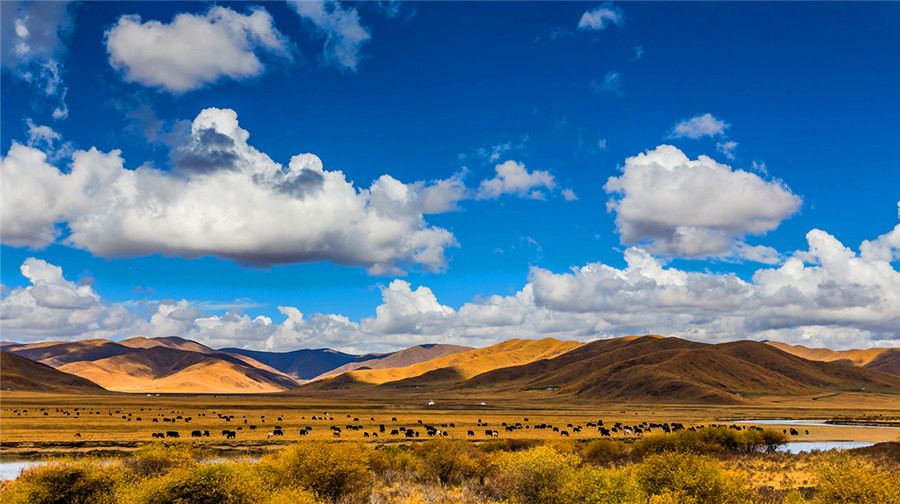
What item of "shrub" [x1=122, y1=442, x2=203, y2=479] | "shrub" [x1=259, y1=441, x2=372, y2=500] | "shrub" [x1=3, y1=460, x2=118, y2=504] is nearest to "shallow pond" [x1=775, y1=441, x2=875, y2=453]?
"shrub" [x1=259, y1=441, x2=372, y2=500]

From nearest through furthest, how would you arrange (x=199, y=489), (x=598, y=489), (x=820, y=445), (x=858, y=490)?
(x=199, y=489) < (x=858, y=490) < (x=598, y=489) < (x=820, y=445)

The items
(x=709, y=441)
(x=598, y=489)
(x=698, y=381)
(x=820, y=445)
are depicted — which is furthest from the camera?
(x=698, y=381)

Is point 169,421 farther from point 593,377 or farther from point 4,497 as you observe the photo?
point 593,377

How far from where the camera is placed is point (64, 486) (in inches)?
860

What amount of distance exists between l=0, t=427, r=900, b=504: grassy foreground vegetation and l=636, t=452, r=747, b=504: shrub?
4 centimetres

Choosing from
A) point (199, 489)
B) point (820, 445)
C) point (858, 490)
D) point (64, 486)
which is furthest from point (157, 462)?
point (820, 445)

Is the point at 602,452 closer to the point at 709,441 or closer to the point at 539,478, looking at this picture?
the point at 709,441

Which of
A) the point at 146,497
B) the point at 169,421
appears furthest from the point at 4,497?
the point at 169,421

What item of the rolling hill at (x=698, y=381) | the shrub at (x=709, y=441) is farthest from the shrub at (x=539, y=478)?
the rolling hill at (x=698, y=381)

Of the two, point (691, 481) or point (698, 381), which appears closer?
point (691, 481)

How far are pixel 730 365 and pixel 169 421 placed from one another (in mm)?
165959

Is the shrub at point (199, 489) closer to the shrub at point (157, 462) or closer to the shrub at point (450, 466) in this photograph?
the shrub at point (157, 462)

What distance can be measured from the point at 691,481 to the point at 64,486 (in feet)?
78.0

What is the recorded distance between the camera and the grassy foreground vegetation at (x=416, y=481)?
19.4 metres
